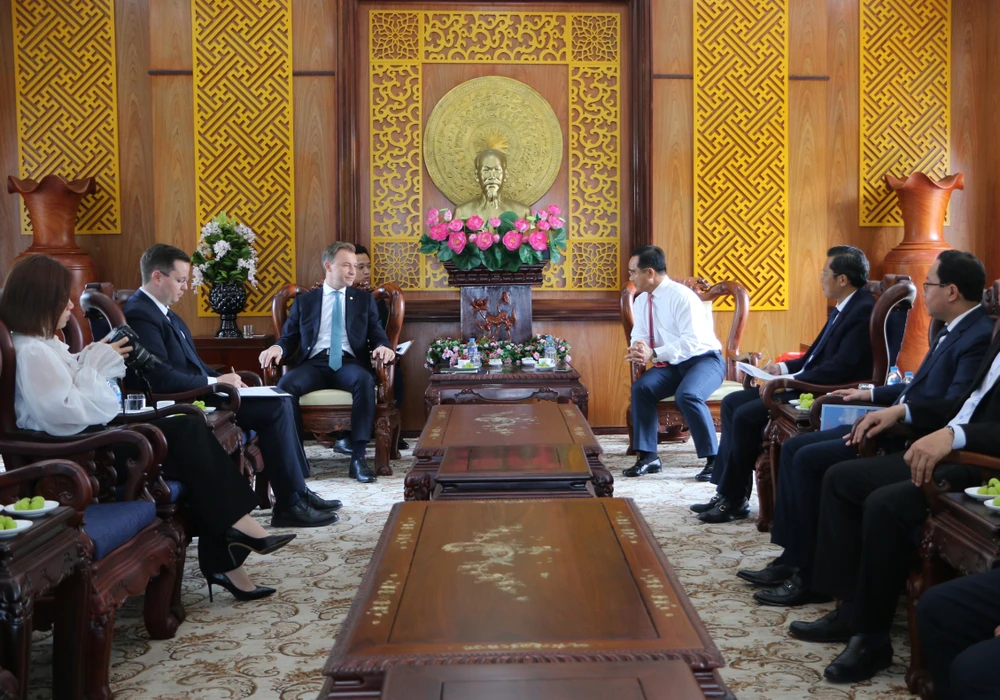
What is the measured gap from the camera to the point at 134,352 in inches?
145

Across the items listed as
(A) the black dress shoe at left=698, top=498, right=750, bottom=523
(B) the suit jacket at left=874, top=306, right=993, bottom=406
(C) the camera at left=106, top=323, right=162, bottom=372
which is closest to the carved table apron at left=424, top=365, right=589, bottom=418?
(A) the black dress shoe at left=698, top=498, right=750, bottom=523

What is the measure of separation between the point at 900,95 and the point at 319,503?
487 centimetres

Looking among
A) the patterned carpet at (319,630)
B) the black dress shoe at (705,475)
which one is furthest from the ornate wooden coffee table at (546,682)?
the black dress shoe at (705,475)

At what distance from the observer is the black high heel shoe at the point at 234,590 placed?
3365 millimetres

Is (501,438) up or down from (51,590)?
up

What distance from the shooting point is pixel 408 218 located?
6.68m

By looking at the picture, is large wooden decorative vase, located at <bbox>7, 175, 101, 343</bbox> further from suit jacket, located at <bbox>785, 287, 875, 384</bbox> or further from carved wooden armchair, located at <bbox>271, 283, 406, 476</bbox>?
suit jacket, located at <bbox>785, 287, 875, 384</bbox>

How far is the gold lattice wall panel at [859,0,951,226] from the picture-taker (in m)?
6.74

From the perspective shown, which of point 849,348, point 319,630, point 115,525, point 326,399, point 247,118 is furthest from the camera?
point 247,118

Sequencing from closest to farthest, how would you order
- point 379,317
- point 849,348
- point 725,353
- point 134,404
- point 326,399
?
point 134,404 < point 849,348 < point 326,399 < point 379,317 < point 725,353

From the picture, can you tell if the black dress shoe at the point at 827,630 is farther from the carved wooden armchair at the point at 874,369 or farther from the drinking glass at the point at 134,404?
the drinking glass at the point at 134,404

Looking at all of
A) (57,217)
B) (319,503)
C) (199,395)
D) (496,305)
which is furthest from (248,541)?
(57,217)

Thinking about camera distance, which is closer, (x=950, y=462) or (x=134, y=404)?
(x=950, y=462)

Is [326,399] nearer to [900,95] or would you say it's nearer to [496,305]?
[496,305]
